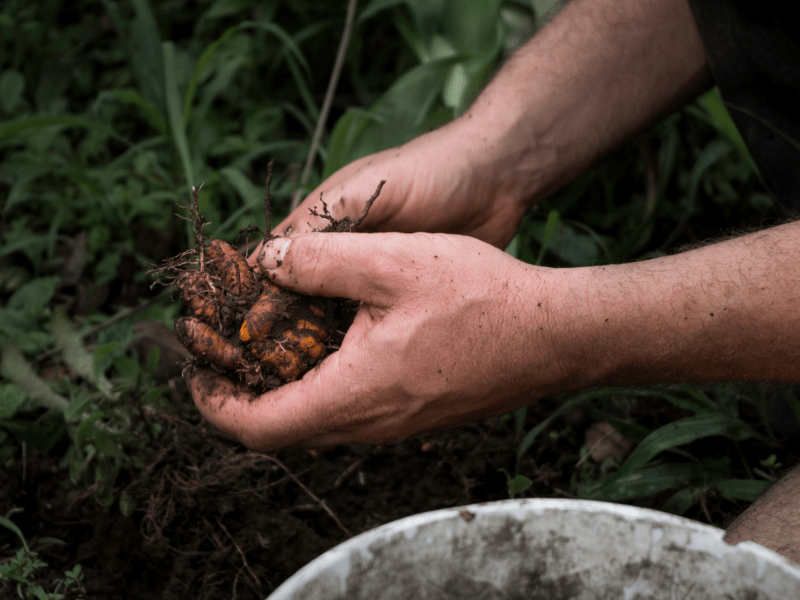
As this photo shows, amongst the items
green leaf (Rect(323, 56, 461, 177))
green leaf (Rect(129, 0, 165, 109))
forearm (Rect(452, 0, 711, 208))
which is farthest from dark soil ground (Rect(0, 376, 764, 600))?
green leaf (Rect(129, 0, 165, 109))

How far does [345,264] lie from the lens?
3.74 feet

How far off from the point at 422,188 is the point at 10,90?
1.70 meters

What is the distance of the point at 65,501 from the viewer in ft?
4.68

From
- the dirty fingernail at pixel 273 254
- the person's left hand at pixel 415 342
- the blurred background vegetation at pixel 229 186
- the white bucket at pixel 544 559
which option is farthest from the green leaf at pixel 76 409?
the white bucket at pixel 544 559

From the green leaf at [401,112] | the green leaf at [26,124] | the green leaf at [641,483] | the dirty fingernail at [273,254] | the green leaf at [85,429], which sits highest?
the green leaf at [26,124]

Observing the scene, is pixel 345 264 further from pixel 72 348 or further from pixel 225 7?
pixel 225 7

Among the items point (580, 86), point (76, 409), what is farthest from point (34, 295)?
point (580, 86)

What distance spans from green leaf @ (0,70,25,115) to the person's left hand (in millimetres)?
1645

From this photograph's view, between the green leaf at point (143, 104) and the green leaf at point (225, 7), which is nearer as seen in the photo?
the green leaf at point (143, 104)

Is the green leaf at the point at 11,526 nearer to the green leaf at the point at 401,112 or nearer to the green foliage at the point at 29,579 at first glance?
the green foliage at the point at 29,579

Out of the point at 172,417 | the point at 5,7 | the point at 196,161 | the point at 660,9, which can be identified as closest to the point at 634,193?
the point at 660,9

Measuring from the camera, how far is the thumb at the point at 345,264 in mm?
1118

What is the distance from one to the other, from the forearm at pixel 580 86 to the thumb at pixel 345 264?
556 millimetres

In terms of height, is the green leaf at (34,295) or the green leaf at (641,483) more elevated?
the green leaf at (34,295)
